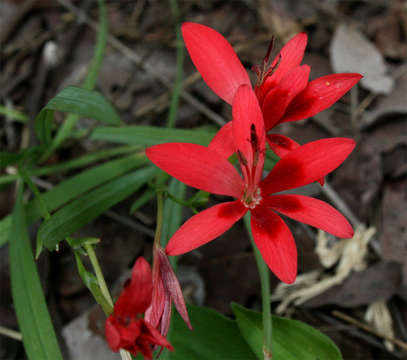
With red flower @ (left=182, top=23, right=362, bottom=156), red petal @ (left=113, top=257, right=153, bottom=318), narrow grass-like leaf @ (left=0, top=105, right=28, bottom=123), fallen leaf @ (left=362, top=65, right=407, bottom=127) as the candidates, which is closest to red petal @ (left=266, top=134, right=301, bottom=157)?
red flower @ (left=182, top=23, right=362, bottom=156)

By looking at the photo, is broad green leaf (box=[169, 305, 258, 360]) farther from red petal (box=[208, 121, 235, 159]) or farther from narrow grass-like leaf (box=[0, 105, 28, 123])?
narrow grass-like leaf (box=[0, 105, 28, 123])

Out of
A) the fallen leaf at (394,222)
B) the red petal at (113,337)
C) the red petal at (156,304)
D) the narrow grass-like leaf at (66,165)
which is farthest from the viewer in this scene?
the fallen leaf at (394,222)

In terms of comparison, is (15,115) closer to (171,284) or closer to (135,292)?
(171,284)

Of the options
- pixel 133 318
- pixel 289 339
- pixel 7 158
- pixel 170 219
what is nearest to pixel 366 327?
pixel 289 339

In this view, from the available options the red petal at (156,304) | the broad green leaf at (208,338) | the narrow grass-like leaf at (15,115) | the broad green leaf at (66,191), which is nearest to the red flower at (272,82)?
the red petal at (156,304)

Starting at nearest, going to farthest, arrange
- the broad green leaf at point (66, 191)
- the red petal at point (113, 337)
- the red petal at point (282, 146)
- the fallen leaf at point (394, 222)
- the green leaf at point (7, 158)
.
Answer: the red petal at point (113, 337) < the red petal at point (282, 146) < the green leaf at point (7, 158) < the broad green leaf at point (66, 191) < the fallen leaf at point (394, 222)

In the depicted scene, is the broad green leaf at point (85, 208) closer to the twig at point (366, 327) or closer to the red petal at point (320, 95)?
the red petal at point (320, 95)
